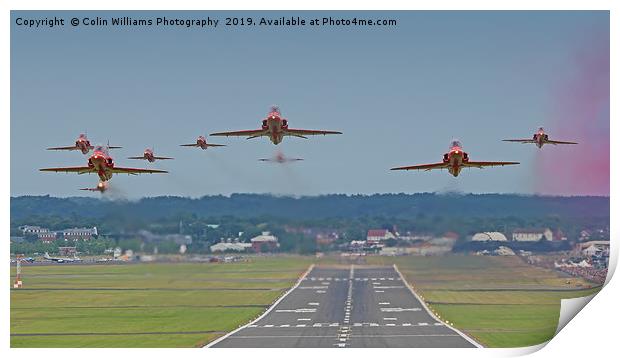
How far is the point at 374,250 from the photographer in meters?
103

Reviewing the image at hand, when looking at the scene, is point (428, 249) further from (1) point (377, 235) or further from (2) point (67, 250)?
(2) point (67, 250)

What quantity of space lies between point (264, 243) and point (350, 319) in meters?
22.6

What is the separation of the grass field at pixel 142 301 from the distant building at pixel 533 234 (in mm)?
24327

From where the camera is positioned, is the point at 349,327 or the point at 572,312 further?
the point at 349,327

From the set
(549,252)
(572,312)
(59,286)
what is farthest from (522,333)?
(59,286)

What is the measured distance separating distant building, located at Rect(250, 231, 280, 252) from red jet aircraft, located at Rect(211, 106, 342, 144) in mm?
14199

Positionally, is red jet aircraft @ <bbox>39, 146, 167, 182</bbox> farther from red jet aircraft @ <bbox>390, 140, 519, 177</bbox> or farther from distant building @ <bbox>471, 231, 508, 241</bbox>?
distant building @ <bbox>471, 231, 508, 241</bbox>

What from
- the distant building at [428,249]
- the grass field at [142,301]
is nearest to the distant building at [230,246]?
the grass field at [142,301]

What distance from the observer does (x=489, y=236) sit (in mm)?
106625

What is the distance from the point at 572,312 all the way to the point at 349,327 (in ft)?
Answer: 82.6

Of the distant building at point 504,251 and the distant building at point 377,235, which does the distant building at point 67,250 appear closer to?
the distant building at point 377,235

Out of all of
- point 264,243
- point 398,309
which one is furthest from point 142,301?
point 398,309
